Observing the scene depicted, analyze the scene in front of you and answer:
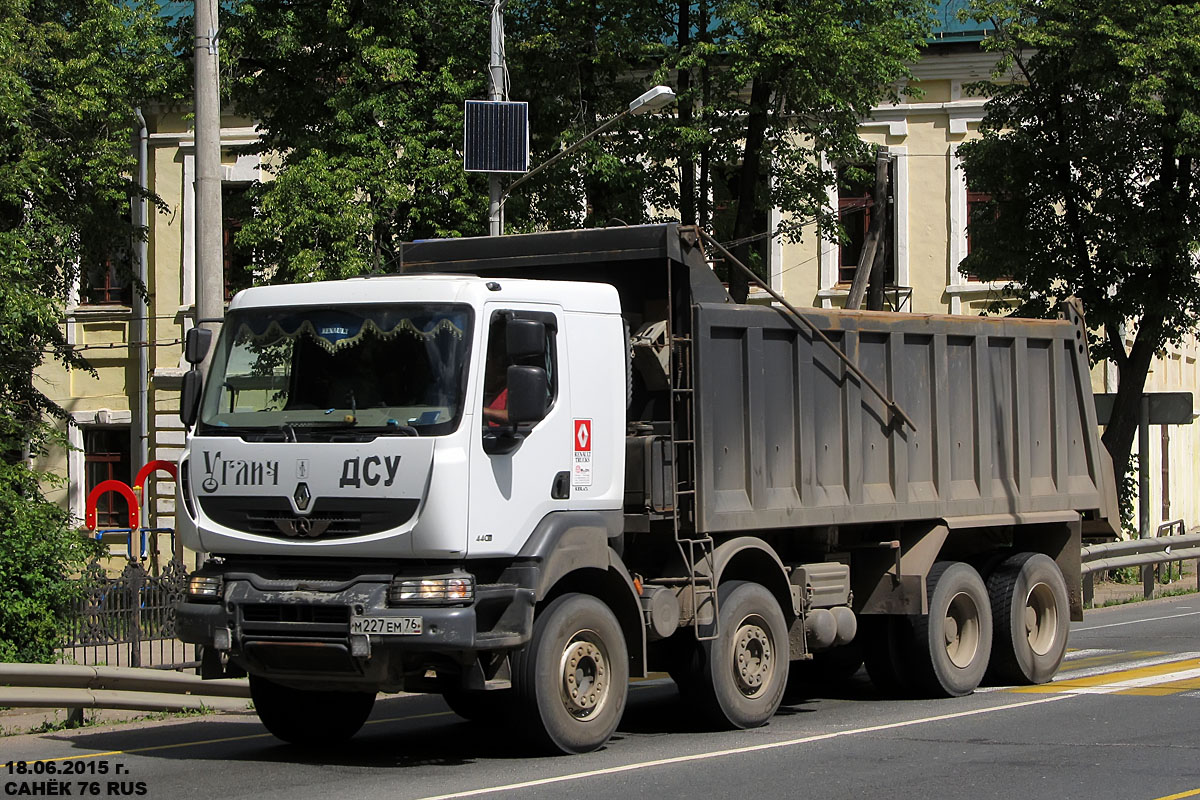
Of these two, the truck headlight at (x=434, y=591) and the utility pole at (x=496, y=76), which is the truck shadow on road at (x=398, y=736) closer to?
the truck headlight at (x=434, y=591)

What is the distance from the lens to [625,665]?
1045 centimetres

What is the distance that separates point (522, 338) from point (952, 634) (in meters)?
5.46

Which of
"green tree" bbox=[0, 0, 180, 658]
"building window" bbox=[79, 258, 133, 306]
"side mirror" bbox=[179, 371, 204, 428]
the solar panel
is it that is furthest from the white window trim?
"side mirror" bbox=[179, 371, 204, 428]

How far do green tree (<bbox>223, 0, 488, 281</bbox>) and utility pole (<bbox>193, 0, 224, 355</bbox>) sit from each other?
316 inches

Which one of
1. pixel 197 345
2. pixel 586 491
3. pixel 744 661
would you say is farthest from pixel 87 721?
pixel 744 661

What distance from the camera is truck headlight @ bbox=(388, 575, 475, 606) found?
31.0 feet

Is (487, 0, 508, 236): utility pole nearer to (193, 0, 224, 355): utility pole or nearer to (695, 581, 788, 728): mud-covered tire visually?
(193, 0, 224, 355): utility pole

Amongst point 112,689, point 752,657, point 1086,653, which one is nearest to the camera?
point 752,657

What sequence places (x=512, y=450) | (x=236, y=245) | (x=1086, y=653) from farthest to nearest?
(x=236, y=245), (x=1086, y=653), (x=512, y=450)

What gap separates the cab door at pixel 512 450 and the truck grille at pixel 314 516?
0.46 m

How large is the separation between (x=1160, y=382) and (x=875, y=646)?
75.5 ft

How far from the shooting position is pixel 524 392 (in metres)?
9.66

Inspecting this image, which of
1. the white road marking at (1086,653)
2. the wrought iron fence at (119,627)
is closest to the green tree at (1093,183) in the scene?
the white road marking at (1086,653)

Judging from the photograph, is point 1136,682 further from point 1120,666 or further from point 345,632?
point 345,632
